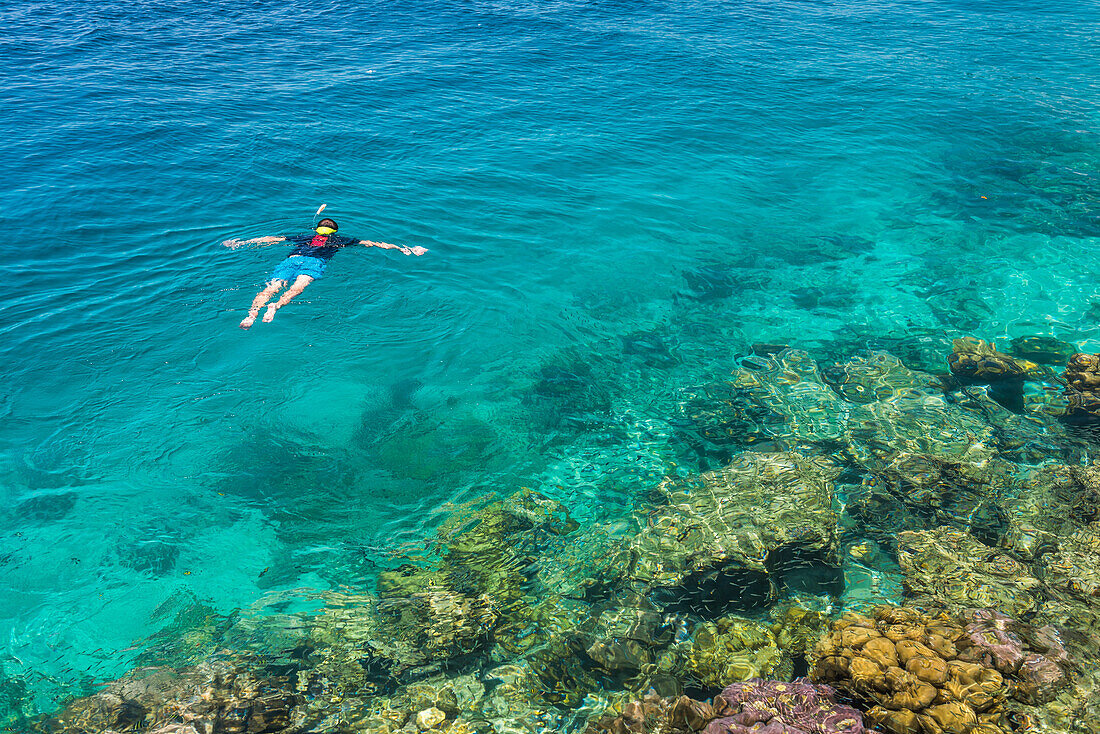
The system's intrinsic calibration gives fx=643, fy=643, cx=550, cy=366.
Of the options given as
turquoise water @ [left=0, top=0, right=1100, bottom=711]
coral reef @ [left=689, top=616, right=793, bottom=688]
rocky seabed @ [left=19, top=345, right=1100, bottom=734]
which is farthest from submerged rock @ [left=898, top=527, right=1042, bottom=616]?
turquoise water @ [left=0, top=0, right=1100, bottom=711]

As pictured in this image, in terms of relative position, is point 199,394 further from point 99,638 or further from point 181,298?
point 99,638

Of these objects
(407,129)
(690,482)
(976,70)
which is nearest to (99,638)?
(690,482)

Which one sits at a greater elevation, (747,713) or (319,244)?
(319,244)

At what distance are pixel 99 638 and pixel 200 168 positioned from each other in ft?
50.8

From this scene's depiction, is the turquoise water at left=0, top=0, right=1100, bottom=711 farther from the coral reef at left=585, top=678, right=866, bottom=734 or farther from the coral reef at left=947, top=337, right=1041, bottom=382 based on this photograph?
the coral reef at left=585, top=678, right=866, bottom=734

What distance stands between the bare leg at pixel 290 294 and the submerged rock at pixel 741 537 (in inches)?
363

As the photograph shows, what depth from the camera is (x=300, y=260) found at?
597 inches

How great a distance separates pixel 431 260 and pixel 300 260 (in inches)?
127

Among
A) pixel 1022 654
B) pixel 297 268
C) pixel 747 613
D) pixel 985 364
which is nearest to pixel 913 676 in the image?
pixel 1022 654

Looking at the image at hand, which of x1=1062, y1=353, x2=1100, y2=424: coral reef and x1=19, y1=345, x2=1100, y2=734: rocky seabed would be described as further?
x1=1062, y1=353, x2=1100, y2=424: coral reef

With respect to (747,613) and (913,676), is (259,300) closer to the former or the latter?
(747,613)

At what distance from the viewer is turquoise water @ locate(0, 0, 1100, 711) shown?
10680 millimetres

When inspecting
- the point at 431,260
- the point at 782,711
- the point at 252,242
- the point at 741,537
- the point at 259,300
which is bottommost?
the point at 741,537

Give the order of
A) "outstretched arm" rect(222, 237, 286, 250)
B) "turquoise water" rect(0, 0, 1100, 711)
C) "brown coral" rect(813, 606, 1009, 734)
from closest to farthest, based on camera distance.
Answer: "brown coral" rect(813, 606, 1009, 734)
"turquoise water" rect(0, 0, 1100, 711)
"outstretched arm" rect(222, 237, 286, 250)
